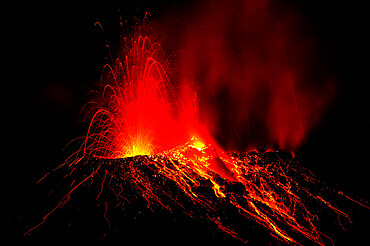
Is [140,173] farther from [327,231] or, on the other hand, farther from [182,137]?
[182,137]

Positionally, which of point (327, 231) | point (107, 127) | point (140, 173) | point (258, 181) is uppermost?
point (107, 127)

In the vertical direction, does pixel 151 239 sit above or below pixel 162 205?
below

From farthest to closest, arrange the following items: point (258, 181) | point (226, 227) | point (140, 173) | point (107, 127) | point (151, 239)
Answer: point (107, 127) < point (258, 181) < point (140, 173) < point (226, 227) < point (151, 239)

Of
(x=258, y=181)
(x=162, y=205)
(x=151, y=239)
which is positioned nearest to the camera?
(x=151, y=239)

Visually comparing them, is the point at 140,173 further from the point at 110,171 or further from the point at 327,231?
the point at 327,231

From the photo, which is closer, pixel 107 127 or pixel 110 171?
pixel 110 171

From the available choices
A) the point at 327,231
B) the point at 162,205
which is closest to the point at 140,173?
the point at 162,205
